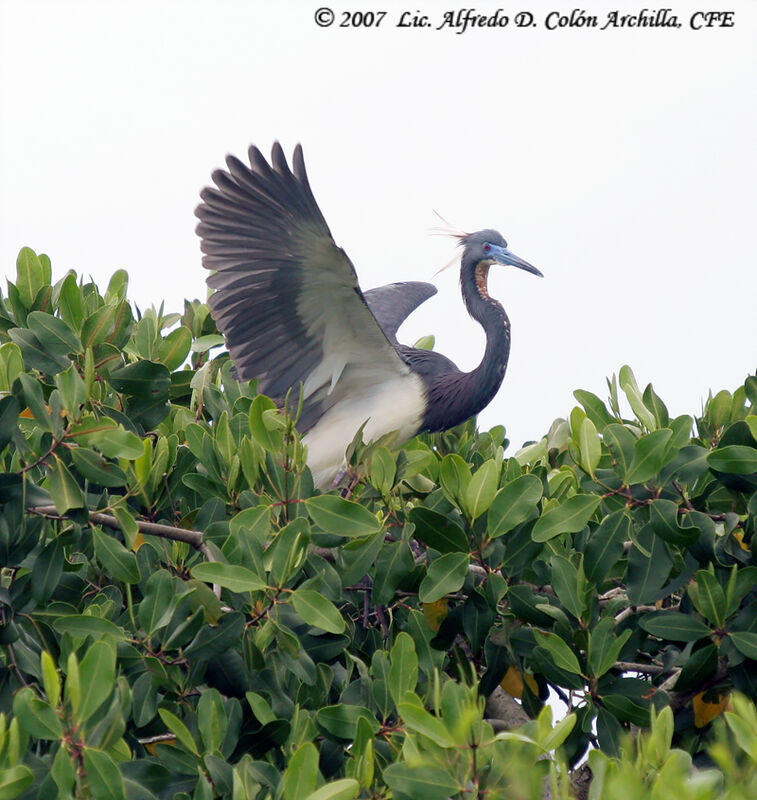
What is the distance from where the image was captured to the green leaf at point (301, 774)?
1.64 m

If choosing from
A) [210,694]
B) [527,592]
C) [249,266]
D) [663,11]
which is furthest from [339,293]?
[663,11]

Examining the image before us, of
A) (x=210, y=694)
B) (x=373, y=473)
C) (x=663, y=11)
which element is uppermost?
(x=663, y=11)

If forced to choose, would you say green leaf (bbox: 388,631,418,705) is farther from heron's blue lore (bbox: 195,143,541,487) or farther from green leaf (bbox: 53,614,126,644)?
heron's blue lore (bbox: 195,143,541,487)

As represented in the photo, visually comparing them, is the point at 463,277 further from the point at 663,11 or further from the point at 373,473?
the point at 373,473

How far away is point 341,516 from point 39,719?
0.90 m

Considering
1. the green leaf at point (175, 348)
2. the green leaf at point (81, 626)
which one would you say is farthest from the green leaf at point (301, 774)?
the green leaf at point (175, 348)

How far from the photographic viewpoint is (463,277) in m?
5.83

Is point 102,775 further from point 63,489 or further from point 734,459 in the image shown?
point 734,459

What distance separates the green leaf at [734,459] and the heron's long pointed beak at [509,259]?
3.24 m


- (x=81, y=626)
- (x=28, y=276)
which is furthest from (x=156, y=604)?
(x=28, y=276)

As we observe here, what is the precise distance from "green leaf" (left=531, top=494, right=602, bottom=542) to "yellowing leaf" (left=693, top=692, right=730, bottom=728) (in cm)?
54

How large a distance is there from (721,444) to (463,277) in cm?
303

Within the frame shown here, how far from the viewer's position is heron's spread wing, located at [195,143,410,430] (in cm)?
429

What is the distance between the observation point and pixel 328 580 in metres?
2.61
